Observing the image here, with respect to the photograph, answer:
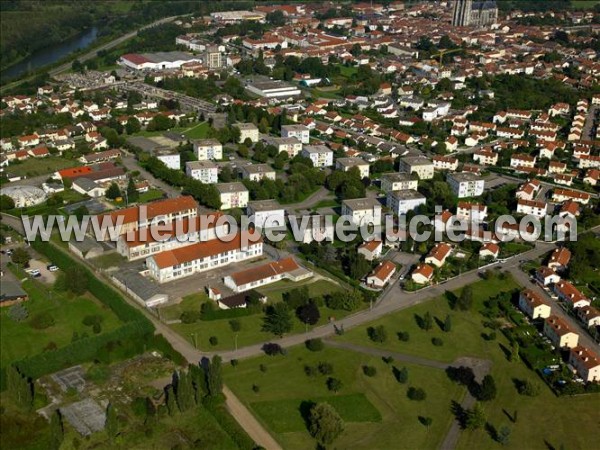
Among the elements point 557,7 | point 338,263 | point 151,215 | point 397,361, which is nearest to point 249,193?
point 151,215

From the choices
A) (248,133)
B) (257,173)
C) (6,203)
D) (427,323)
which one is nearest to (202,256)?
(427,323)

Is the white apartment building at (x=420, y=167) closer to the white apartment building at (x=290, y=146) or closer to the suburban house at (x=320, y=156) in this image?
the suburban house at (x=320, y=156)

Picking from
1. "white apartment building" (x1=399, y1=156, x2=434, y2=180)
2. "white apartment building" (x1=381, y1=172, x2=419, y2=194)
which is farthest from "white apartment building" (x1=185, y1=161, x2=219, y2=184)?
"white apartment building" (x1=399, y1=156, x2=434, y2=180)

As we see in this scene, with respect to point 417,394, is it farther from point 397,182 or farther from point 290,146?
point 290,146

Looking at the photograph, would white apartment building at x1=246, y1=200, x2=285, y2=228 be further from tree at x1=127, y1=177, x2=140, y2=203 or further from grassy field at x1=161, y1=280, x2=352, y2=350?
tree at x1=127, y1=177, x2=140, y2=203

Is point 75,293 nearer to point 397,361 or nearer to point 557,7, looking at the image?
point 397,361

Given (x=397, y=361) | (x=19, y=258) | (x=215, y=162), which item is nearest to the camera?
(x=397, y=361)

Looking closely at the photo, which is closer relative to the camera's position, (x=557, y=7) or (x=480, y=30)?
(x=480, y=30)
